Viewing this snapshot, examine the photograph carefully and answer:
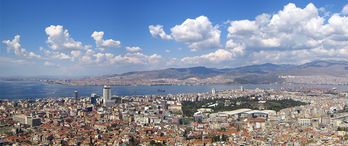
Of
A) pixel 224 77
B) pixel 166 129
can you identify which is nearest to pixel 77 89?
pixel 166 129

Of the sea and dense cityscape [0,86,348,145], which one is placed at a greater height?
the sea

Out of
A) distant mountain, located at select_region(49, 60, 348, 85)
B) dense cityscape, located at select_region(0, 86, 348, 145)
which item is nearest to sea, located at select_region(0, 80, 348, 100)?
distant mountain, located at select_region(49, 60, 348, 85)

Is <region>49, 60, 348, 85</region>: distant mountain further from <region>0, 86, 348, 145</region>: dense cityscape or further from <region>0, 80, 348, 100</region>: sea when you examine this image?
<region>0, 86, 348, 145</region>: dense cityscape

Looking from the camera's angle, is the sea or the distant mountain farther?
the distant mountain

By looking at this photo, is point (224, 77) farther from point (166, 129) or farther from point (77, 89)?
point (166, 129)

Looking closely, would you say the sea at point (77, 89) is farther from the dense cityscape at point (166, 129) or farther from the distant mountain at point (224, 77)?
the dense cityscape at point (166, 129)

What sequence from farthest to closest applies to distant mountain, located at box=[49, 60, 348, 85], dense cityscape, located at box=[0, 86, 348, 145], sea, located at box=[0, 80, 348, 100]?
distant mountain, located at box=[49, 60, 348, 85] → sea, located at box=[0, 80, 348, 100] → dense cityscape, located at box=[0, 86, 348, 145]

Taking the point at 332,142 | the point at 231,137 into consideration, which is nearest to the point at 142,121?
the point at 231,137

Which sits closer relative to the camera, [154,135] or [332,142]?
[332,142]

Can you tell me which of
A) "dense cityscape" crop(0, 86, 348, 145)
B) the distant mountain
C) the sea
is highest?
the distant mountain

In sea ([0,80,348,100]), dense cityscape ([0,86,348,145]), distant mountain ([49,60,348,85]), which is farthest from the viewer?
distant mountain ([49,60,348,85])

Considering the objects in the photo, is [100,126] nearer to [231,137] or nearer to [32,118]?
[32,118]
